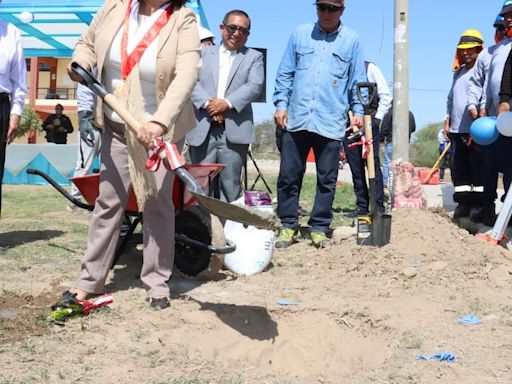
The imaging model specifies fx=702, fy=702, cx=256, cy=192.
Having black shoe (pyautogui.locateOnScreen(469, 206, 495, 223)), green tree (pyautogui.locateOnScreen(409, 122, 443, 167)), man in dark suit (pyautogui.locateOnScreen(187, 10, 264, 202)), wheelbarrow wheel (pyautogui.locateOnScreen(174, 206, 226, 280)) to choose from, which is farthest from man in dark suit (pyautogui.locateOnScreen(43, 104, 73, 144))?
green tree (pyautogui.locateOnScreen(409, 122, 443, 167))

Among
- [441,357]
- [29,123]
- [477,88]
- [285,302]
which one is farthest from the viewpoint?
[29,123]

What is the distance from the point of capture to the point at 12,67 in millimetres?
5598

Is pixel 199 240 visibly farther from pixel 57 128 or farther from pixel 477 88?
pixel 57 128

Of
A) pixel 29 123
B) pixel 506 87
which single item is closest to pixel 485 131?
Result: pixel 506 87

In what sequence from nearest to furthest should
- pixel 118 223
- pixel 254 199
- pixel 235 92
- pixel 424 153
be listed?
pixel 118 223 → pixel 235 92 → pixel 254 199 → pixel 424 153

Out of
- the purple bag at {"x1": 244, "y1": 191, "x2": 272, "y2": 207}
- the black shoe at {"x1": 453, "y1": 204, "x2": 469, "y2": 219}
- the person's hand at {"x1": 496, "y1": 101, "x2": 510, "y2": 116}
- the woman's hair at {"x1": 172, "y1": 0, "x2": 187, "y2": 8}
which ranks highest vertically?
the woman's hair at {"x1": 172, "y1": 0, "x2": 187, "y2": 8}

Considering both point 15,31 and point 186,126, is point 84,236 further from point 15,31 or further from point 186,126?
point 186,126

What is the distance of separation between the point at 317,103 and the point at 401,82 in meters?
2.21

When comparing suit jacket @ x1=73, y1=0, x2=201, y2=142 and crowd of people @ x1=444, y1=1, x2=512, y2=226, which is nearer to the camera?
suit jacket @ x1=73, y1=0, x2=201, y2=142

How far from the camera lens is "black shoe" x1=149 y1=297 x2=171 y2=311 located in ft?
13.0

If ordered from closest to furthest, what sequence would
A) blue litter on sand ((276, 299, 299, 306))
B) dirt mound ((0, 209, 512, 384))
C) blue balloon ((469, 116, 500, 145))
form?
dirt mound ((0, 209, 512, 384))
blue litter on sand ((276, 299, 299, 306))
blue balloon ((469, 116, 500, 145))

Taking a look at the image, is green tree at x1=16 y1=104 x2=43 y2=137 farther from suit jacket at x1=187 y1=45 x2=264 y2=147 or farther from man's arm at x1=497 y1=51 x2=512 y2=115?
man's arm at x1=497 y1=51 x2=512 y2=115

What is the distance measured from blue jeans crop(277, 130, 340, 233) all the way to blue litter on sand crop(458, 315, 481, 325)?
2.38 metres

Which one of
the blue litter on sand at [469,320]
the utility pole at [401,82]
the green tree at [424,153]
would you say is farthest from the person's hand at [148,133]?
the green tree at [424,153]
